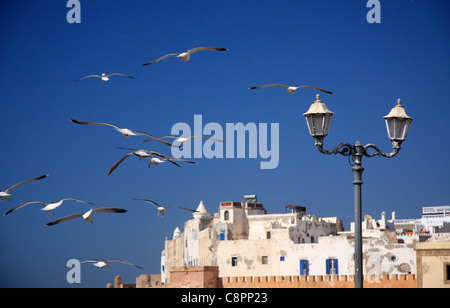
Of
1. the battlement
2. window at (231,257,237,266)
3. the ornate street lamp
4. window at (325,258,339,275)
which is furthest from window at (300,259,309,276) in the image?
the ornate street lamp

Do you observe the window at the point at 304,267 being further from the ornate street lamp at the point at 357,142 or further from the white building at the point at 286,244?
the ornate street lamp at the point at 357,142

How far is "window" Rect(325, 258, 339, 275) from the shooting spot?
199 feet

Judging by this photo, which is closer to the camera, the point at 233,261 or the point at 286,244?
the point at 286,244

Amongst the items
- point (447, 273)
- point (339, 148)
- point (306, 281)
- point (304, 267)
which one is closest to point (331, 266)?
point (304, 267)

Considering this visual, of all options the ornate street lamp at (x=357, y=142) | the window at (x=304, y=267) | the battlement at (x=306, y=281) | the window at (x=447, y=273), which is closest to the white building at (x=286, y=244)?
the window at (x=304, y=267)

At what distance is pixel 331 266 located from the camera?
200 ft

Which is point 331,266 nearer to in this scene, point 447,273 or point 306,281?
point 306,281

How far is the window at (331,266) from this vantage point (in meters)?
60.5

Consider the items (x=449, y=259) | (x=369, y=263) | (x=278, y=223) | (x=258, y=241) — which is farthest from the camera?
(x=278, y=223)

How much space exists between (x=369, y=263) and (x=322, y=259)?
3694 millimetres
